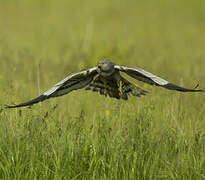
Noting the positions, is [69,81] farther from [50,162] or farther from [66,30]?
[66,30]

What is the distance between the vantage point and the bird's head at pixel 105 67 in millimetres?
5473

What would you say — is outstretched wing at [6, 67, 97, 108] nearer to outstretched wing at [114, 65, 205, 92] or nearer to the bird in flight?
the bird in flight

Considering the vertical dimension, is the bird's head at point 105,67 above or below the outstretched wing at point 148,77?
above

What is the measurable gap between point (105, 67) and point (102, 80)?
0.58 meters

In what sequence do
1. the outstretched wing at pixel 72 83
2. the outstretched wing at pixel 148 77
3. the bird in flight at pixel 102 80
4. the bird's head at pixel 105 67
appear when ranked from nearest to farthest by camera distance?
the outstretched wing at pixel 148 77 < the bird in flight at pixel 102 80 < the outstretched wing at pixel 72 83 < the bird's head at pixel 105 67

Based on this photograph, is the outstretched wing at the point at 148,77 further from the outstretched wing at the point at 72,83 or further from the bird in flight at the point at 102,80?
the outstretched wing at the point at 72,83

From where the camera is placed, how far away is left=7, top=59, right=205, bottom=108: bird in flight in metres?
4.83

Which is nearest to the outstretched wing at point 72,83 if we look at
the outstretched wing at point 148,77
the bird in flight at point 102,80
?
the bird in flight at point 102,80

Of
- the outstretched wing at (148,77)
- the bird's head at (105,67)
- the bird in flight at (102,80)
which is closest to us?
the outstretched wing at (148,77)

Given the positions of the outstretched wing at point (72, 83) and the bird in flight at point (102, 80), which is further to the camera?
the outstretched wing at point (72, 83)

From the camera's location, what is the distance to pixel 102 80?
6043 millimetres

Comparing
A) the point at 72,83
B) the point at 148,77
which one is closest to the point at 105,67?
the point at 72,83

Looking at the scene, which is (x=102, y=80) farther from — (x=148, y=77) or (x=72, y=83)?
(x=148, y=77)

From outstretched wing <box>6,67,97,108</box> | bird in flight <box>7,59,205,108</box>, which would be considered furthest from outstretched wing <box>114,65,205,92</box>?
outstretched wing <box>6,67,97,108</box>
